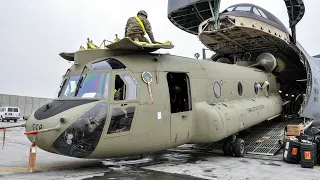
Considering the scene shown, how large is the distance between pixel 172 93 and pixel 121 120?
2623 mm

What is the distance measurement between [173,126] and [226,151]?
3.18 metres

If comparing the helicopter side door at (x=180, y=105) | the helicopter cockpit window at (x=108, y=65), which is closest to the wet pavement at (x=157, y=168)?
the helicopter side door at (x=180, y=105)

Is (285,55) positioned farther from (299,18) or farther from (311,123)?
(311,123)

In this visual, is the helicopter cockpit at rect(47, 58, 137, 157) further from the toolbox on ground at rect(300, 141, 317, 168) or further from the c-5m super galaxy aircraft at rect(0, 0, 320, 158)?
the toolbox on ground at rect(300, 141, 317, 168)

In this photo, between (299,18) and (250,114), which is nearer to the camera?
(250,114)

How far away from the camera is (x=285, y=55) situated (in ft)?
52.0

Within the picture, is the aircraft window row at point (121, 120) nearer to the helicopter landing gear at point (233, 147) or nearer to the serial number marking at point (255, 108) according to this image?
the helicopter landing gear at point (233, 147)

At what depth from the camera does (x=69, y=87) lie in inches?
325

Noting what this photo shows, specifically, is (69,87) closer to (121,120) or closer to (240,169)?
(121,120)

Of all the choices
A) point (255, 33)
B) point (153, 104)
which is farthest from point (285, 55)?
point (153, 104)

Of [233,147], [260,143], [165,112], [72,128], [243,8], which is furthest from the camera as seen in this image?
[243,8]

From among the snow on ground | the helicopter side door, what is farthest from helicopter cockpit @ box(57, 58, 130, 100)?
the snow on ground

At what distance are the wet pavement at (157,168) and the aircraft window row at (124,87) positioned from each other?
6.17 feet

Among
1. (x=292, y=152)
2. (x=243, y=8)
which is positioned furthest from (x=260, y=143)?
(x=243, y=8)
